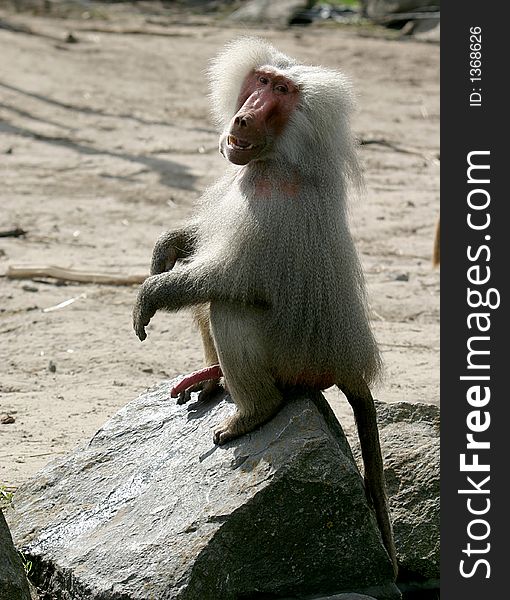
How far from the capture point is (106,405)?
5.46 m

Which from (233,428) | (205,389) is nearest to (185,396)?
(205,389)

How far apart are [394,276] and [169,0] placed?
10130 mm

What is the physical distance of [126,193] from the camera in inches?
344

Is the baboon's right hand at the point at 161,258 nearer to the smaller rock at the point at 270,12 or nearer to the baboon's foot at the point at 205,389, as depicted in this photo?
the baboon's foot at the point at 205,389

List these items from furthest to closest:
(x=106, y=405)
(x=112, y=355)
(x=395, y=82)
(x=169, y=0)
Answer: (x=169, y=0), (x=395, y=82), (x=112, y=355), (x=106, y=405)

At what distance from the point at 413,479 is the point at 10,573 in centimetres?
168

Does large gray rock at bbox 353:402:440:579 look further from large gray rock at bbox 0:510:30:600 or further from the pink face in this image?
large gray rock at bbox 0:510:30:600

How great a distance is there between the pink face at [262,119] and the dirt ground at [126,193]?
1.69 m

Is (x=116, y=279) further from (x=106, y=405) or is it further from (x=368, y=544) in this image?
(x=368, y=544)

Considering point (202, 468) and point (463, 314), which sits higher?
point (463, 314)

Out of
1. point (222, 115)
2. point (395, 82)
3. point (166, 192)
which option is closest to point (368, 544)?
point (222, 115)

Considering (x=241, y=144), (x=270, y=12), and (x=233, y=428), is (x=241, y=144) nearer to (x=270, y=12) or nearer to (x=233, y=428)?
(x=233, y=428)

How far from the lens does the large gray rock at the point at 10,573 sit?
3578 millimetres

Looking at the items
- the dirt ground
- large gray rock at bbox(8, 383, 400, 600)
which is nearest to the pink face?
large gray rock at bbox(8, 383, 400, 600)
